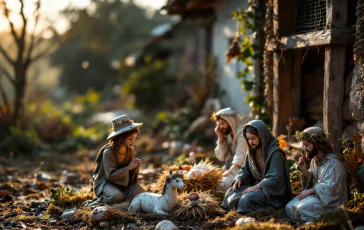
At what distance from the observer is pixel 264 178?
19.6 ft

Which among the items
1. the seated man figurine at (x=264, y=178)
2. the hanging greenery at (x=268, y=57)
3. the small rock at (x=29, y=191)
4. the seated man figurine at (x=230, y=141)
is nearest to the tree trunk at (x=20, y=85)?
the small rock at (x=29, y=191)

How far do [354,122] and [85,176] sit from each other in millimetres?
5575

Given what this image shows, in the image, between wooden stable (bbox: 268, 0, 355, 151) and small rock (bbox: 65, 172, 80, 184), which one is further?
small rock (bbox: 65, 172, 80, 184)

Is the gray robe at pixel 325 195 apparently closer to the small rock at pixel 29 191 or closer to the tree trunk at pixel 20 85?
the small rock at pixel 29 191

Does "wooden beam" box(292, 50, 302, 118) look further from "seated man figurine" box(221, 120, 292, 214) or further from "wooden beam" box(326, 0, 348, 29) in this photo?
"seated man figurine" box(221, 120, 292, 214)

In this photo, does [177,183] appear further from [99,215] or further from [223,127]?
[223,127]

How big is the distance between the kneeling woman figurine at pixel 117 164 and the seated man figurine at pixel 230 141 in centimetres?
160

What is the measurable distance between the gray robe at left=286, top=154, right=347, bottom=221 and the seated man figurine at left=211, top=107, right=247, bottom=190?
172cm

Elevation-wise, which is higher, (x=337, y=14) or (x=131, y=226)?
(x=337, y=14)

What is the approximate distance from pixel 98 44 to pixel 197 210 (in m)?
28.8

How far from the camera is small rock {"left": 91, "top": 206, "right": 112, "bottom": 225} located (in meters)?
5.76

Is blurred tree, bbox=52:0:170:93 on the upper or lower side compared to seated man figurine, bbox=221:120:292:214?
upper

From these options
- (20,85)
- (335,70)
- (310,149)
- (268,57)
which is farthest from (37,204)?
(20,85)

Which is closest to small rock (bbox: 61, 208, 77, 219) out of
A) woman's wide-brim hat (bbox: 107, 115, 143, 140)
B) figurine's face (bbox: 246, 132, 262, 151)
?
woman's wide-brim hat (bbox: 107, 115, 143, 140)
